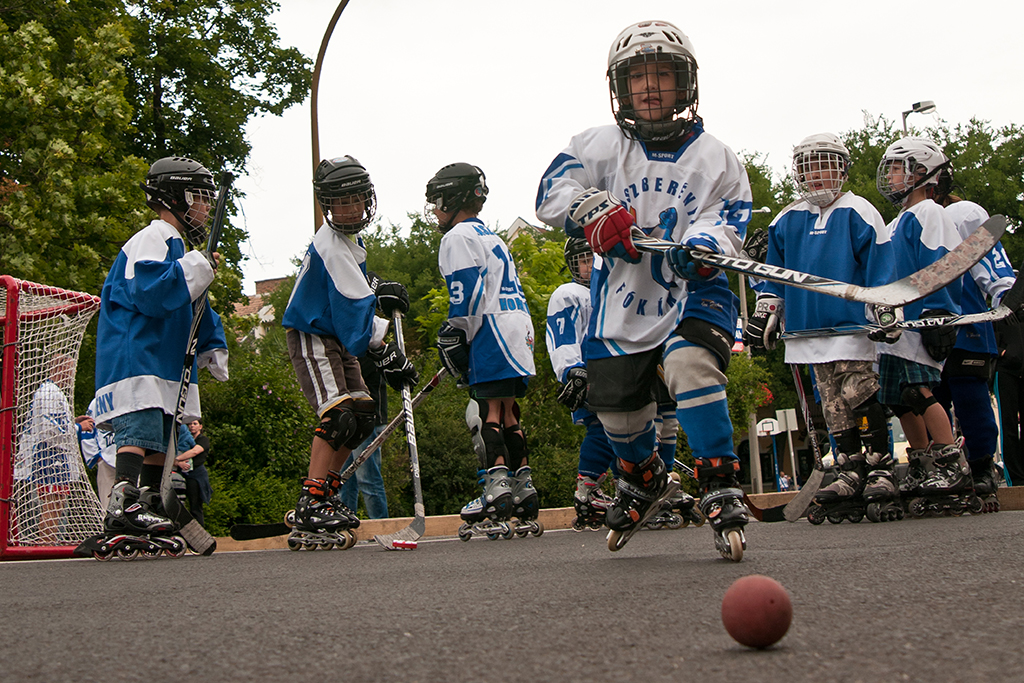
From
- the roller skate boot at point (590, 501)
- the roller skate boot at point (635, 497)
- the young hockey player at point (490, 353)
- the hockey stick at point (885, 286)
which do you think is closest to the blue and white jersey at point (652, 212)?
the hockey stick at point (885, 286)

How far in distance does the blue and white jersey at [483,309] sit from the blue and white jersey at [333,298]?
1.75ft

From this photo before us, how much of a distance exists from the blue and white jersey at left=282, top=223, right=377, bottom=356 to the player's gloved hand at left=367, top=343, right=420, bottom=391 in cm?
22

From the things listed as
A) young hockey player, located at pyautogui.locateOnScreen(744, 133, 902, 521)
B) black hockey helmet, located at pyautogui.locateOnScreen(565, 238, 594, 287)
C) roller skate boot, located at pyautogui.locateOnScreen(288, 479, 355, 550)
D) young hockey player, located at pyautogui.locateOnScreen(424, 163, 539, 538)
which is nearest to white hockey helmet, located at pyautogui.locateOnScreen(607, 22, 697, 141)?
young hockey player, located at pyautogui.locateOnScreen(744, 133, 902, 521)

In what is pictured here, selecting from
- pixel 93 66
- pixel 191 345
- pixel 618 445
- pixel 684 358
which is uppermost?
pixel 93 66

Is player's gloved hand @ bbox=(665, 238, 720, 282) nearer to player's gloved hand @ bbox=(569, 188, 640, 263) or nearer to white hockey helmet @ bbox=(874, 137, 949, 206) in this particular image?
player's gloved hand @ bbox=(569, 188, 640, 263)

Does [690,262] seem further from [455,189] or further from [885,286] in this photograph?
[455,189]

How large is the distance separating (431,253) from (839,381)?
32.3 meters

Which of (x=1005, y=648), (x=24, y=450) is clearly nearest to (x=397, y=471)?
(x=24, y=450)

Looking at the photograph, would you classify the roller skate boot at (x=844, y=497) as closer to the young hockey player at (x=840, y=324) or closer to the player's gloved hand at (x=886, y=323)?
the young hockey player at (x=840, y=324)

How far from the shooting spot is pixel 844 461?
5973mm

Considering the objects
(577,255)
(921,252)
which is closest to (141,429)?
(577,255)

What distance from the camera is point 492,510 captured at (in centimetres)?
614

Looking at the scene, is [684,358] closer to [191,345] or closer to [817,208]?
[817,208]

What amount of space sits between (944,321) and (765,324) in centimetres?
98
